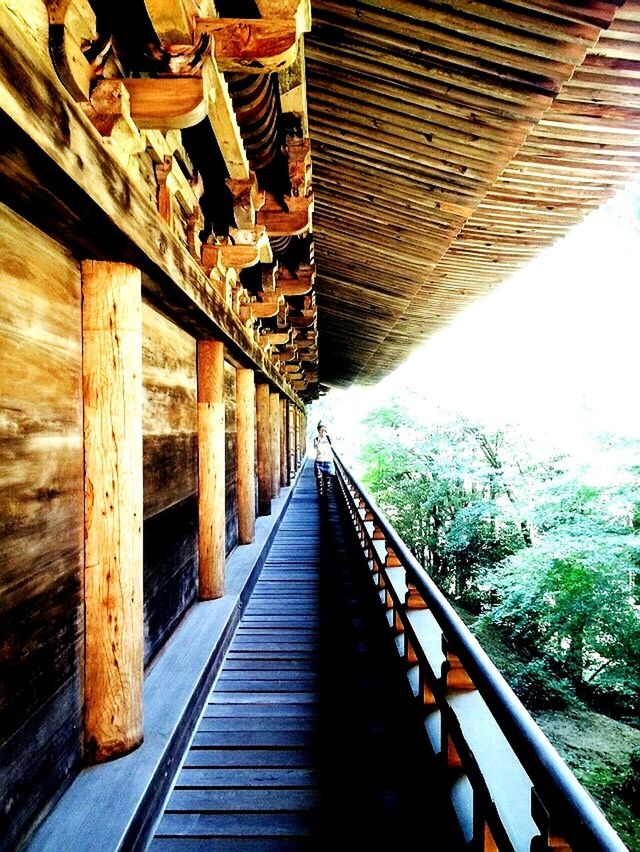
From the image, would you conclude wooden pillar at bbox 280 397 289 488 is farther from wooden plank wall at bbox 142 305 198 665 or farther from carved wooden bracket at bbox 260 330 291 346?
wooden plank wall at bbox 142 305 198 665

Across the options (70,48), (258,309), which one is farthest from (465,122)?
(258,309)

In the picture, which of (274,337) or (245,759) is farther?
(274,337)

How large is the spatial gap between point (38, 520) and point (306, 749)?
72.0 inches

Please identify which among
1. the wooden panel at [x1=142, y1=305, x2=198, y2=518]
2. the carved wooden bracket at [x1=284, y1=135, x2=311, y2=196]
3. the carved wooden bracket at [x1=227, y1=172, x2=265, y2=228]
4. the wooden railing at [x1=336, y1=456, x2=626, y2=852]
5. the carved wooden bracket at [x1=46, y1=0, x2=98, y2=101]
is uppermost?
the carved wooden bracket at [x1=284, y1=135, x2=311, y2=196]

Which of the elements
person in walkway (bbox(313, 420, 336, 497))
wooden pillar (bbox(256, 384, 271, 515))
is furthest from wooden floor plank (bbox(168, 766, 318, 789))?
person in walkway (bbox(313, 420, 336, 497))

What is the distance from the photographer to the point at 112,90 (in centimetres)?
138

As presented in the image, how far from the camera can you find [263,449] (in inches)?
286

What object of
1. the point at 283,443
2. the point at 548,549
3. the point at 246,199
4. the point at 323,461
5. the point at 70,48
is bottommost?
the point at 548,549

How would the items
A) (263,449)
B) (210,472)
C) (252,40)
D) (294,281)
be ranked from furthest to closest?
(263,449) → (294,281) → (210,472) → (252,40)

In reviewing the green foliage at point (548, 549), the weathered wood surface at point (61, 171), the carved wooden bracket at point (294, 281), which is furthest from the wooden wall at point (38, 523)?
the green foliage at point (548, 549)

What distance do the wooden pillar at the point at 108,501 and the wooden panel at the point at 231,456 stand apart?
3043mm

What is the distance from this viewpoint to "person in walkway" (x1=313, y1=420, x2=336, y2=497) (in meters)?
10.6

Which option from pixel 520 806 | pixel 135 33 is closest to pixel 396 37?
pixel 135 33

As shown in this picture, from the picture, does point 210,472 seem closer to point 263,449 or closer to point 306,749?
point 306,749
